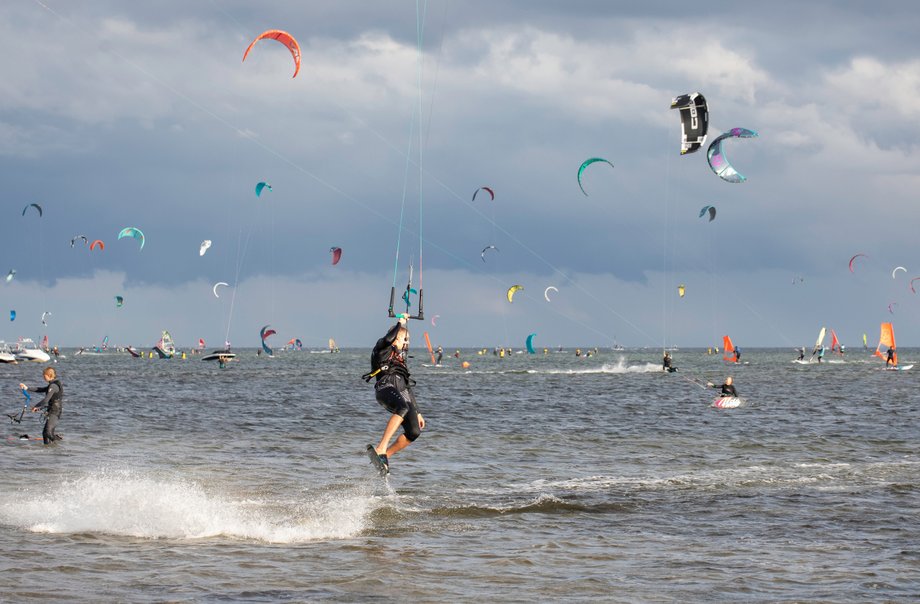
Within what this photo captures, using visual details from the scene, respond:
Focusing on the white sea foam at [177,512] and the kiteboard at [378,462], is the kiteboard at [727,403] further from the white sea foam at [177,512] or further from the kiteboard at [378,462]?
the kiteboard at [378,462]

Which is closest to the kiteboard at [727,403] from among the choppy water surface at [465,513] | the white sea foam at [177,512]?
the choppy water surface at [465,513]

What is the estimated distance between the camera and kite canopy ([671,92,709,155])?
24.6m

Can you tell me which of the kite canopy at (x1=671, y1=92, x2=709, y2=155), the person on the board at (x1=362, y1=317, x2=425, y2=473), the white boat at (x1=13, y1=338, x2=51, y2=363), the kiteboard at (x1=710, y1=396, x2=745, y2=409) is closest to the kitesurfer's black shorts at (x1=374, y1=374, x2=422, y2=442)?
the person on the board at (x1=362, y1=317, x2=425, y2=473)

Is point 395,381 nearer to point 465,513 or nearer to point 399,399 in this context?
point 399,399

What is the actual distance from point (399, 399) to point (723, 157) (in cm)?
2032

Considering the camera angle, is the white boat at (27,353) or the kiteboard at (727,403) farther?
the white boat at (27,353)

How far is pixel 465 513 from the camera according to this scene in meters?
12.8

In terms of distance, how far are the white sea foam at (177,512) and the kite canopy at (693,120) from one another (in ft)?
45.8

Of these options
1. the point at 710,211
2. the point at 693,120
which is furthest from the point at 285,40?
the point at 710,211

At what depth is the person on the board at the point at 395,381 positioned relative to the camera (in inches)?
462

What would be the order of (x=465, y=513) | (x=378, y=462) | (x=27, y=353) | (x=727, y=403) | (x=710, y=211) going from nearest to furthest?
(x=378, y=462), (x=465, y=513), (x=727, y=403), (x=710, y=211), (x=27, y=353)

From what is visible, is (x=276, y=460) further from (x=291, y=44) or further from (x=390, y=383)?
(x=291, y=44)

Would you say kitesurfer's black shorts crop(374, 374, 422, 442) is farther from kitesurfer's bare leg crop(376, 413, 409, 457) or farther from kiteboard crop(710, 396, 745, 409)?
kiteboard crop(710, 396, 745, 409)

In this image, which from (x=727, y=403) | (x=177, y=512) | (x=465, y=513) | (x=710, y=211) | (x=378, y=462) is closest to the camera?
(x=177, y=512)
